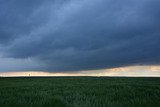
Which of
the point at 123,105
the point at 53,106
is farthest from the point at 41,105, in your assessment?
the point at 123,105

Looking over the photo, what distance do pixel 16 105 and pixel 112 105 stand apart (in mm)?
4733

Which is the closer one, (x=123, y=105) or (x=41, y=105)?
(x=41, y=105)

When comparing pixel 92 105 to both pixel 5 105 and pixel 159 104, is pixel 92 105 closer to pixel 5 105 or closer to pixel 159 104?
pixel 159 104

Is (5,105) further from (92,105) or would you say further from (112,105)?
(112,105)

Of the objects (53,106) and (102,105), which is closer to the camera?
(53,106)

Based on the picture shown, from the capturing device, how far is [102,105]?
15.1 m

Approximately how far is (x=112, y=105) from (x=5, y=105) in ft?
17.2

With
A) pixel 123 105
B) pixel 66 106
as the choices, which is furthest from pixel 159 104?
pixel 66 106

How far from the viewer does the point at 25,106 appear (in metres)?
14.1

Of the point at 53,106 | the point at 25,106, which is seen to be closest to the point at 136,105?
the point at 53,106

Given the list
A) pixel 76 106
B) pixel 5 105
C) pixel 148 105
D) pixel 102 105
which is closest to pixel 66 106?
pixel 76 106

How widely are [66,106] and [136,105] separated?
333 cm

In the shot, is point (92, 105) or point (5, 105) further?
point (92, 105)

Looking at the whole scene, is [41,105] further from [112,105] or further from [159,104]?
[159,104]
